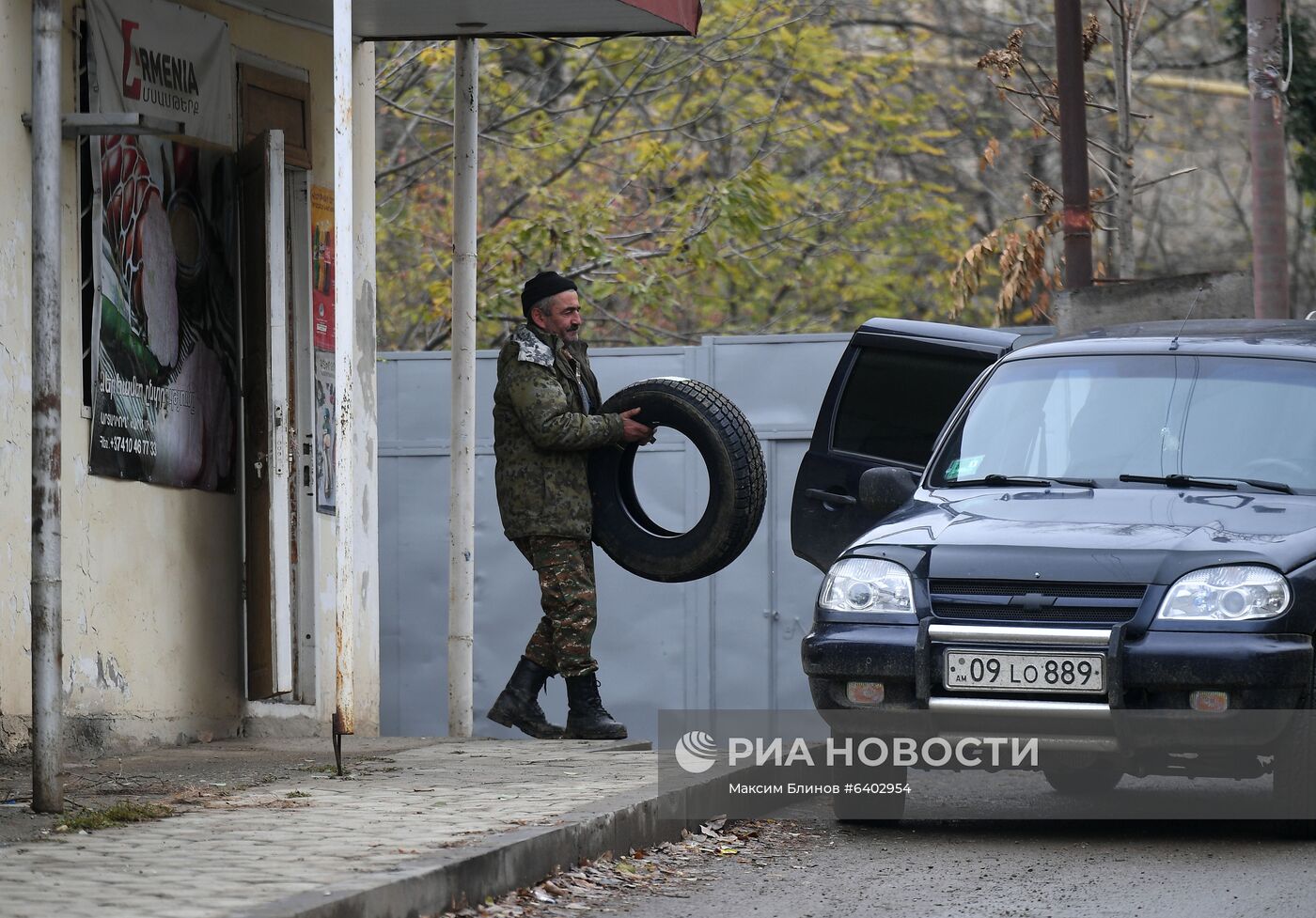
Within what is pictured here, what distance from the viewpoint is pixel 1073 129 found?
12.7 meters

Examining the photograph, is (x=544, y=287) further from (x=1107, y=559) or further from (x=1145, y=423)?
(x=1107, y=559)

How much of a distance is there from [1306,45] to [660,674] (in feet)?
28.3

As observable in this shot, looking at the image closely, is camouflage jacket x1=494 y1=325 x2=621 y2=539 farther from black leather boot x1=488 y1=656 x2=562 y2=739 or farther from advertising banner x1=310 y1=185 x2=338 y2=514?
advertising banner x1=310 y1=185 x2=338 y2=514

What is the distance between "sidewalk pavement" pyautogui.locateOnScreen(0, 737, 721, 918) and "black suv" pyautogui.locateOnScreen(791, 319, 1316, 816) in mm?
1090

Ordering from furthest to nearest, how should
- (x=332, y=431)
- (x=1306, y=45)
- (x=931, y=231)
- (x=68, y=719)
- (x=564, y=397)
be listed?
(x=931, y=231), (x=1306, y=45), (x=332, y=431), (x=564, y=397), (x=68, y=719)

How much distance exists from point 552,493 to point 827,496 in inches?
50.8

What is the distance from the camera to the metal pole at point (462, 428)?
9859 mm

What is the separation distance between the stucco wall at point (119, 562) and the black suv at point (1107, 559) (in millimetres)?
3247

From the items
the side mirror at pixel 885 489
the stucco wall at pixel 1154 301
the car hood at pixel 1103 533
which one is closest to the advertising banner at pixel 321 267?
the side mirror at pixel 885 489

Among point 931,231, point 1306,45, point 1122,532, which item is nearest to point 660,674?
point 1122,532

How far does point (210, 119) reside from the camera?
9.65 m

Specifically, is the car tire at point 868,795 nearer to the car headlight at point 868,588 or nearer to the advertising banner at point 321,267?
the car headlight at point 868,588

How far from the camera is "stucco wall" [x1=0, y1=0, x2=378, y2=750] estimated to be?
8031mm

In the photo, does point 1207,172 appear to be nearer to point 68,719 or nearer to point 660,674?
point 660,674
